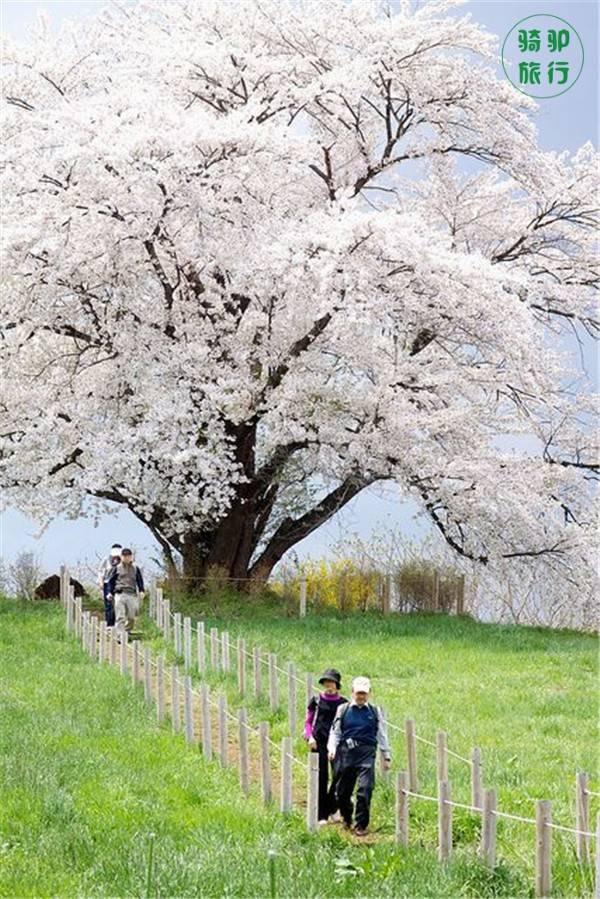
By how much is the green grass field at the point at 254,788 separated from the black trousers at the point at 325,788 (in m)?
0.40

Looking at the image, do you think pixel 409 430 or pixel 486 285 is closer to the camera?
pixel 486 285

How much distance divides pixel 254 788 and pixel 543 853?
14.0 ft

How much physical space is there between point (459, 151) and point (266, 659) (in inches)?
528

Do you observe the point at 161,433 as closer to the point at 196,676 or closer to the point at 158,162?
the point at 158,162

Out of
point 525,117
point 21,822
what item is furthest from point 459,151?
point 21,822

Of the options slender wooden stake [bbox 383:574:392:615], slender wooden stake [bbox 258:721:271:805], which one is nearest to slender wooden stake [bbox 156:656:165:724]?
slender wooden stake [bbox 258:721:271:805]

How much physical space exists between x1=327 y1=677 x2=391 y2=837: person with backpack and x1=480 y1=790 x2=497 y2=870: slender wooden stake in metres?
1.71

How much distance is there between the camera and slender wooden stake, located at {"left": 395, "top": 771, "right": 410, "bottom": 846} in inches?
391

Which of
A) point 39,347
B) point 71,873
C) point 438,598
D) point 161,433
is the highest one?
point 39,347

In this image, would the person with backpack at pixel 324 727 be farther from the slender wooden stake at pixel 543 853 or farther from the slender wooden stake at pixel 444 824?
the slender wooden stake at pixel 543 853

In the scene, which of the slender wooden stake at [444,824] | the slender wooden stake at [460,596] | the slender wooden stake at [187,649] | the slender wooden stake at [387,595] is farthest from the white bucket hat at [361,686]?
the slender wooden stake at [460,596]

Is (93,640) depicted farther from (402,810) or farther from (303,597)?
(402,810)

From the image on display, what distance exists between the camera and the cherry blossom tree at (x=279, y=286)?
25016mm

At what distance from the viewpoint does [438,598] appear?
29.4 m
